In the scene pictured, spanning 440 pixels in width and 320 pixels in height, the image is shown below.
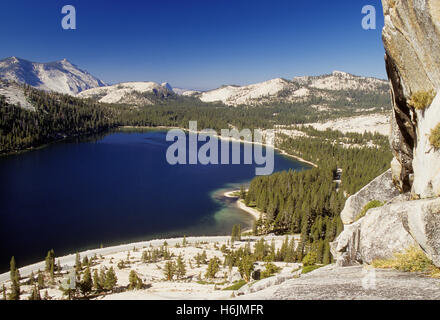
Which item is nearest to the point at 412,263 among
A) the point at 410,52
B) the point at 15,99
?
the point at 410,52

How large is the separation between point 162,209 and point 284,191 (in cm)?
3373

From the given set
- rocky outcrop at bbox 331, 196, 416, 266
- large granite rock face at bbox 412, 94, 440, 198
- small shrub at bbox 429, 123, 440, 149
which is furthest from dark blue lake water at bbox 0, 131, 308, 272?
small shrub at bbox 429, 123, 440, 149

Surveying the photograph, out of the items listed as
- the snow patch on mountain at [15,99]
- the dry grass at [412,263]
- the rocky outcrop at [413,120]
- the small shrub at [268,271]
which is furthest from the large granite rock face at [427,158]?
the snow patch on mountain at [15,99]

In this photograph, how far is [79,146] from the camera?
152750mm

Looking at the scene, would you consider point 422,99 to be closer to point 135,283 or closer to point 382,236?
point 382,236

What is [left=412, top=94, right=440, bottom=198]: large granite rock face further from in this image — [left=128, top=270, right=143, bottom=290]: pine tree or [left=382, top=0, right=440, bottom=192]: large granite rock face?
[left=128, top=270, right=143, bottom=290]: pine tree

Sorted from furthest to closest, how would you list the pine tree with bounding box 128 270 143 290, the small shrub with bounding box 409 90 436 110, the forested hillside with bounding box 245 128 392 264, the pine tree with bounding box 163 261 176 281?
the forested hillside with bounding box 245 128 392 264 → the pine tree with bounding box 163 261 176 281 → the pine tree with bounding box 128 270 143 290 → the small shrub with bounding box 409 90 436 110

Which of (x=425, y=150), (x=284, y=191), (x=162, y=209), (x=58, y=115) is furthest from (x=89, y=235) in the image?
(x=58, y=115)

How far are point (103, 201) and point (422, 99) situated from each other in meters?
73.6

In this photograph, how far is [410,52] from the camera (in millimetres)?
12672

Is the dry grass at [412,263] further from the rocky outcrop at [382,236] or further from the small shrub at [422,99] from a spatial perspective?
the small shrub at [422,99]

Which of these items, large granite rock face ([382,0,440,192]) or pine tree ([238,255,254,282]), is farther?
pine tree ([238,255,254,282])

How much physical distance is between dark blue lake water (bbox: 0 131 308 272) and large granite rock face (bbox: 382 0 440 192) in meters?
49.9

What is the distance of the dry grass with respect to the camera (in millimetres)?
10117
